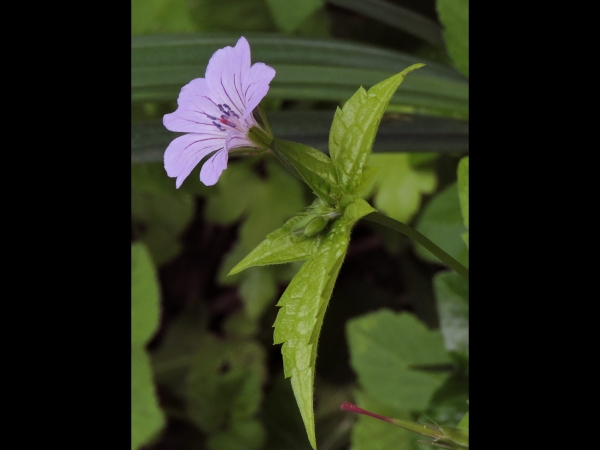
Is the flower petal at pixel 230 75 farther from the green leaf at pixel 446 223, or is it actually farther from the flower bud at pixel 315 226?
the green leaf at pixel 446 223

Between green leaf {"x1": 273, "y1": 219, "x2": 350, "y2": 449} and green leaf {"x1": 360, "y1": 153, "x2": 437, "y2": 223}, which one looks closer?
green leaf {"x1": 273, "y1": 219, "x2": 350, "y2": 449}

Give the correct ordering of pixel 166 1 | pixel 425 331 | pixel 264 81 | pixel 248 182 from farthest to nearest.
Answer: pixel 248 182, pixel 166 1, pixel 425 331, pixel 264 81

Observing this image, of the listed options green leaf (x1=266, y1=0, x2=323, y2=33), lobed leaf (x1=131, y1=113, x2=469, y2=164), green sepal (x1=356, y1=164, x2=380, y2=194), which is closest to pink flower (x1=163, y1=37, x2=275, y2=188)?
green sepal (x1=356, y1=164, x2=380, y2=194)

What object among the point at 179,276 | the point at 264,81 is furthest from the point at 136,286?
the point at 264,81

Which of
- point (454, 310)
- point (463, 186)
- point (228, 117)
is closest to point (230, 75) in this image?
point (228, 117)

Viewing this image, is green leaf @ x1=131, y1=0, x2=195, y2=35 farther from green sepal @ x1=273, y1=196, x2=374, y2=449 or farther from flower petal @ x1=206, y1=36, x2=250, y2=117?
green sepal @ x1=273, y1=196, x2=374, y2=449

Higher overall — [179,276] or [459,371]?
[459,371]

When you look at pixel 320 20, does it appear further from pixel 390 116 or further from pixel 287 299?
pixel 287 299
